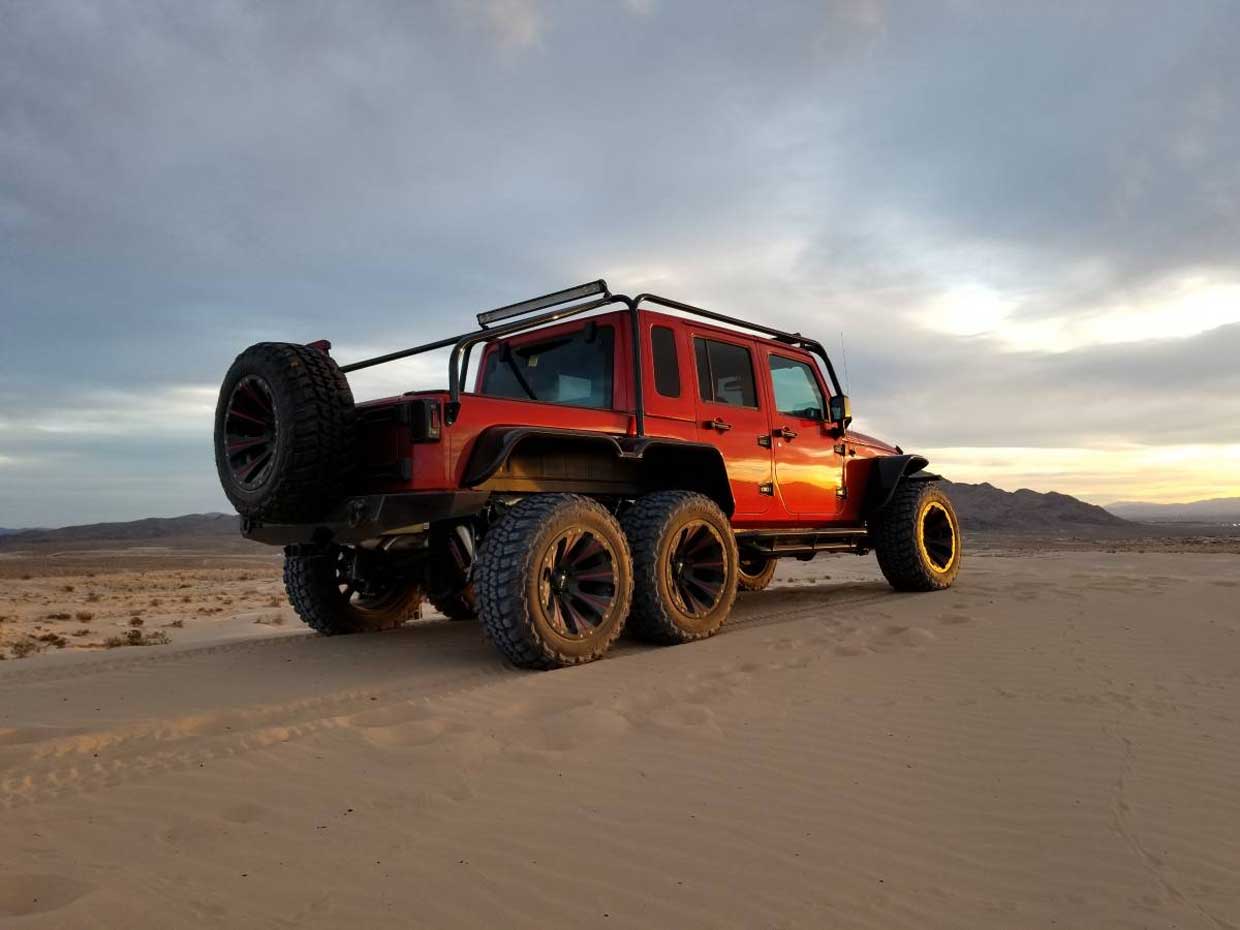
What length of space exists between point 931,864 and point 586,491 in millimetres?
3645

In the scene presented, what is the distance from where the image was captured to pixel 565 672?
443cm

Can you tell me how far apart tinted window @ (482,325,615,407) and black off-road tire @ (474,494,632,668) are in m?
1.25

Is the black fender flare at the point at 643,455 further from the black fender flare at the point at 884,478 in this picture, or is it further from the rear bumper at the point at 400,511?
the black fender flare at the point at 884,478

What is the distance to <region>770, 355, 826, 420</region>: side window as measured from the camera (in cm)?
714

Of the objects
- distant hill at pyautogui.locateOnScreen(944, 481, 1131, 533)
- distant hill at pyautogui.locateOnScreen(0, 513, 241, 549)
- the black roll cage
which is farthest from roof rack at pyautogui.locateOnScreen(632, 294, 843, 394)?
distant hill at pyautogui.locateOnScreen(0, 513, 241, 549)

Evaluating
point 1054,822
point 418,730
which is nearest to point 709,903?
point 1054,822

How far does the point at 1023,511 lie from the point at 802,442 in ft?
172

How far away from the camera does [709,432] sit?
245 inches

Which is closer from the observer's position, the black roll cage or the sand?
the sand

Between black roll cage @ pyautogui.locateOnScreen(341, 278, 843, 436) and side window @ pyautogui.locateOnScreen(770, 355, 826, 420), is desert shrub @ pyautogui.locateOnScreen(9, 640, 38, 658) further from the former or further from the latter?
side window @ pyautogui.locateOnScreen(770, 355, 826, 420)

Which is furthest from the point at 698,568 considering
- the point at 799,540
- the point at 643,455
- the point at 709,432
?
the point at 799,540

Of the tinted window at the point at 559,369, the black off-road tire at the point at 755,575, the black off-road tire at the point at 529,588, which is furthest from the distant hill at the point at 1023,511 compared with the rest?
the black off-road tire at the point at 529,588

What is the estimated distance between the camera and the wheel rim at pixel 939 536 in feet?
27.1

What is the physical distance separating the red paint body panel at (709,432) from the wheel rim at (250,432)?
62cm
